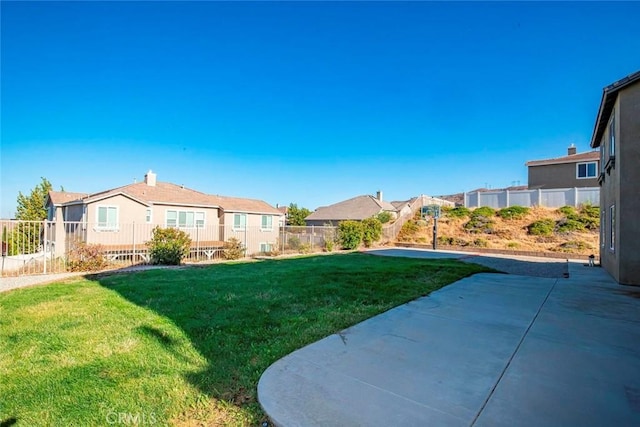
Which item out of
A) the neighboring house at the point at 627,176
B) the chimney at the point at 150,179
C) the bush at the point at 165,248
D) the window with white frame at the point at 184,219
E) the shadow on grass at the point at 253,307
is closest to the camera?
the shadow on grass at the point at 253,307

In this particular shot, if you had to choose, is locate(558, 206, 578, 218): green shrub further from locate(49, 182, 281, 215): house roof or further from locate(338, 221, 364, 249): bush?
locate(49, 182, 281, 215): house roof

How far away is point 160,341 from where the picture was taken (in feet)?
13.0

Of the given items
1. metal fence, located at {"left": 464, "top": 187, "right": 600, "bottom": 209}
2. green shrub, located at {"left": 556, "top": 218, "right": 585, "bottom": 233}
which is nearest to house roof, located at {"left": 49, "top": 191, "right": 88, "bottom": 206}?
metal fence, located at {"left": 464, "top": 187, "right": 600, "bottom": 209}

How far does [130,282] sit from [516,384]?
840cm

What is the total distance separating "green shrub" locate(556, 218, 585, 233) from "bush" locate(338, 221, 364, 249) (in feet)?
44.0

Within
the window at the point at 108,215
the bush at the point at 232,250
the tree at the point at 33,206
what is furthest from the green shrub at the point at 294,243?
the tree at the point at 33,206

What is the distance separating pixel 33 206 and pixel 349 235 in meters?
26.7

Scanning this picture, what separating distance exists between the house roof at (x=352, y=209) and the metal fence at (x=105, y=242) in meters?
12.1

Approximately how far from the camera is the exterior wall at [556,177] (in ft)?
86.0

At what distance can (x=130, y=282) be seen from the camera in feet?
26.6

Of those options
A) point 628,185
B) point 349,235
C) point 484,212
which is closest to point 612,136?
point 628,185

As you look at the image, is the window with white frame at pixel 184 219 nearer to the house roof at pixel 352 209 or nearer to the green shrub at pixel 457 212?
the house roof at pixel 352 209

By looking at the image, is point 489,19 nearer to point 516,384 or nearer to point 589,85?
point 589,85

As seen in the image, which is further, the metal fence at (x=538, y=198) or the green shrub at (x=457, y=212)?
the green shrub at (x=457, y=212)
